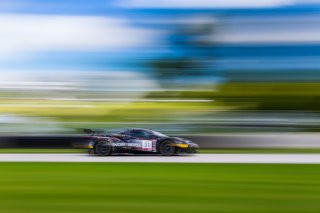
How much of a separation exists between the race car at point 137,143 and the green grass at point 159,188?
3526 mm

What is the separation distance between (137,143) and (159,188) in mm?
8327

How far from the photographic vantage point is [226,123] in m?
25.1

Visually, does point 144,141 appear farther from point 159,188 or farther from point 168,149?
point 159,188

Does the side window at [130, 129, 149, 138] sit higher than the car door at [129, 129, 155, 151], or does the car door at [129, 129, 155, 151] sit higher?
the side window at [130, 129, 149, 138]

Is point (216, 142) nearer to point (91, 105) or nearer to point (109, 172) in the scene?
point (91, 105)

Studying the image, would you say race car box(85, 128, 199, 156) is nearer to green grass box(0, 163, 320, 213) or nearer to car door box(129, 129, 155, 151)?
car door box(129, 129, 155, 151)

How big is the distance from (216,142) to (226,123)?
3.53 metres

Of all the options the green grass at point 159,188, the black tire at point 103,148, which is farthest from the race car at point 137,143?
the green grass at point 159,188

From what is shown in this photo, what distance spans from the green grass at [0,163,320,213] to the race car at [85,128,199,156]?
3526mm

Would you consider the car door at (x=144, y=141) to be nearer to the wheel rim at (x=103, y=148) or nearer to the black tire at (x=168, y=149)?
the black tire at (x=168, y=149)

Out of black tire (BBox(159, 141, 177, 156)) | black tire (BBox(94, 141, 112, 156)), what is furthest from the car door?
black tire (BBox(94, 141, 112, 156))

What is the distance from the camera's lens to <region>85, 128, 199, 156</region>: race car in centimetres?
1752

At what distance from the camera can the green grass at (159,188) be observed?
7.34m

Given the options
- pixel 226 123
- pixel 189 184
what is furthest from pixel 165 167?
pixel 226 123
